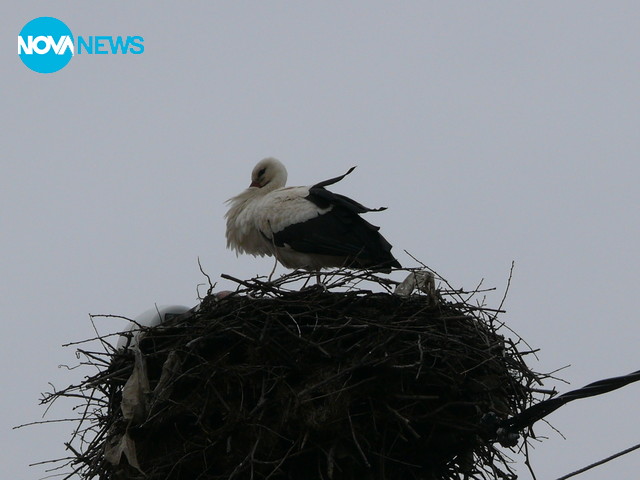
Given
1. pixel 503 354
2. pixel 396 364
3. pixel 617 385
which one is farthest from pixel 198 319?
pixel 617 385

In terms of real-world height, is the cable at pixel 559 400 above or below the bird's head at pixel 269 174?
below

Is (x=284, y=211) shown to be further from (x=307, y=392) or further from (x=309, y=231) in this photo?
(x=307, y=392)

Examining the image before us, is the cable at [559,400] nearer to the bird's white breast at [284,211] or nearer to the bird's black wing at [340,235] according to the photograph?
the bird's black wing at [340,235]

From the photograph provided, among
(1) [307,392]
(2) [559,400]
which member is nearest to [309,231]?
(1) [307,392]

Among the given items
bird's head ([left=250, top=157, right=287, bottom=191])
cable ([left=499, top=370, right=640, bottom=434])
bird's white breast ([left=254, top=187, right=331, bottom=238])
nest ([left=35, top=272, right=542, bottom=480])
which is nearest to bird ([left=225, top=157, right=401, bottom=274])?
bird's white breast ([left=254, top=187, right=331, bottom=238])

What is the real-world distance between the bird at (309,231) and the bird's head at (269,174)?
1.27ft

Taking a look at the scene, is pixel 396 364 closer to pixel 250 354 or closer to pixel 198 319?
pixel 250 354

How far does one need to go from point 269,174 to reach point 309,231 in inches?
45.4

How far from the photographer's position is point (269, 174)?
26.6 ft

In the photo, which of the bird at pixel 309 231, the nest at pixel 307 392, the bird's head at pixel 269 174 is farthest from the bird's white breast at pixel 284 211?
the nest at pixel 307 392

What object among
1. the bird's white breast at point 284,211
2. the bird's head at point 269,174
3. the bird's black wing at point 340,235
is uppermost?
the bird's head at point 269,174

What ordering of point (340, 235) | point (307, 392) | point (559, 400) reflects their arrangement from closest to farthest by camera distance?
1. point (559, 400)
2. point (307, 392)
3. point (340, 235)

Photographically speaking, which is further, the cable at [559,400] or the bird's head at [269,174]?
the bird's head at [269,174]

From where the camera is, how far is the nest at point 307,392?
4.87 meters
